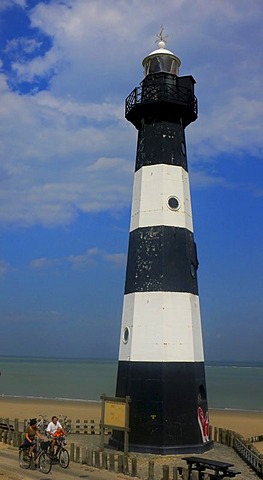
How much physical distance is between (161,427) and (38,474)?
4.04 meters

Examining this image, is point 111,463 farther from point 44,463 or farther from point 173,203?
point 173,203

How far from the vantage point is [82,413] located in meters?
33.4

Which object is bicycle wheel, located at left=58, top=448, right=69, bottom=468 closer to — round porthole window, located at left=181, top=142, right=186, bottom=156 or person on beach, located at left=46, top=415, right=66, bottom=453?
person on beach, located at left=46, top=415, right=66, bottom=453

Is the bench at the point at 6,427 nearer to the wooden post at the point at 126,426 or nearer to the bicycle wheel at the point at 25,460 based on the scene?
the bicycle wheel at the point at 25,460

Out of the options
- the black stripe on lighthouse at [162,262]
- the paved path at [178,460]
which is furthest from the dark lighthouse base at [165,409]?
the black stripe on lighthouse at [162,262]

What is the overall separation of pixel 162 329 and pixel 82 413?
1968cm

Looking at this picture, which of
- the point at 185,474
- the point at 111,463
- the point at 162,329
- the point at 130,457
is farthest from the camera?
the point at 162,329

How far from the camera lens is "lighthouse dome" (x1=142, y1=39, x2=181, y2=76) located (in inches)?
701

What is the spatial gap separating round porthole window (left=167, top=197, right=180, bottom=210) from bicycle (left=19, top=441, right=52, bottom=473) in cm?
809

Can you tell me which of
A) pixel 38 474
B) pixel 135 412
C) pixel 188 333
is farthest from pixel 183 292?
pixel 38 474

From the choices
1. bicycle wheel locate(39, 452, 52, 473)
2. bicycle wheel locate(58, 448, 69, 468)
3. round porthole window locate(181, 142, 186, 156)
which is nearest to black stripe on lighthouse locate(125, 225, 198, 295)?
round porthole window locate(181, 142, 186, 156)

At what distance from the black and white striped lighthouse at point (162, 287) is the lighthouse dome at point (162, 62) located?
0.11 ft

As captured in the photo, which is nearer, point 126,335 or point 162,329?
point 162,329

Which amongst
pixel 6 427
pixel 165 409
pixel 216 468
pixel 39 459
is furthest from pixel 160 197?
pixel 6 427
